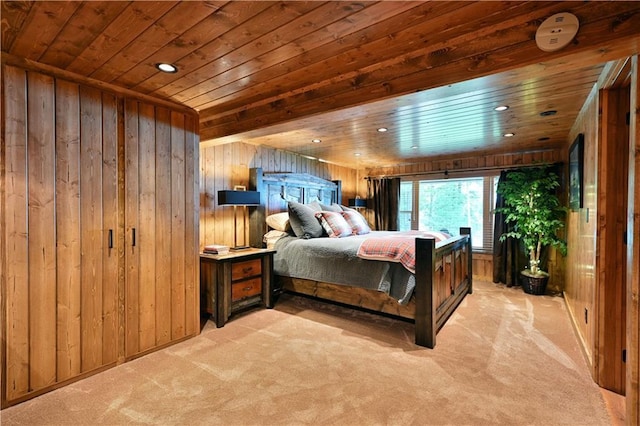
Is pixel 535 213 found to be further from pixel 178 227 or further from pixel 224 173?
pixel 178 227

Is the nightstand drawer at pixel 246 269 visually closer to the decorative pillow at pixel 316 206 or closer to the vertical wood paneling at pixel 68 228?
the decorative pillow at pixel 316 206

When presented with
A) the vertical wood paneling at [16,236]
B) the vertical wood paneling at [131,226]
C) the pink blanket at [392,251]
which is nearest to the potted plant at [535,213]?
the pink blanket at [392,251]

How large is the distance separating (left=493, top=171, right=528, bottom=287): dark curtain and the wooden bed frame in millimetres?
963

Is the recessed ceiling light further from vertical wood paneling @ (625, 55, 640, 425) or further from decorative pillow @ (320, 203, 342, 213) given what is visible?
decorative pillow @ (320, 203, 342, 213)

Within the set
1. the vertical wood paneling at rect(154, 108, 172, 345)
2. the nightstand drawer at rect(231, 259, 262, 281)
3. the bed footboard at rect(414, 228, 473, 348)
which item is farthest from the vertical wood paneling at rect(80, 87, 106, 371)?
the bed footboard at rect(414, 228, 473, 348)

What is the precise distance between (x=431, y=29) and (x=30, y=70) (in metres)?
2.46

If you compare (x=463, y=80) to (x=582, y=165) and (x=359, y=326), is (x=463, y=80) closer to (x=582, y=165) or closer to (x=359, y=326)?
(x=582, y=165)

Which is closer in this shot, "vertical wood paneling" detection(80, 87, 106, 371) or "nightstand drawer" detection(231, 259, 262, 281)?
"vertical wood paneling" detection(80, 87, 106, 371)

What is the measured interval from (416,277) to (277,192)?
2.49 m

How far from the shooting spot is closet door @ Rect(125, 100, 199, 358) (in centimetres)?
235

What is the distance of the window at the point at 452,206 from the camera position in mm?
5121

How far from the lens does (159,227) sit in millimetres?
2521

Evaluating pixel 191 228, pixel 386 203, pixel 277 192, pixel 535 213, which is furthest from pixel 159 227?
pixel 535 213

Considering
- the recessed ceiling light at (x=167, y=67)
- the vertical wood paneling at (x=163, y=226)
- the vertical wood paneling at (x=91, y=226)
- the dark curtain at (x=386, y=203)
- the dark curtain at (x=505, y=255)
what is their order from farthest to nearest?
the dark curtain at (x=386, y=203) < the dark curtain at (x=505, y=255) < the vertical wood paneling at (x=163, y=226) < the vertical wood paneling at (x=91, y=226) < the recessed ceiling light at (x=167, y=67)
